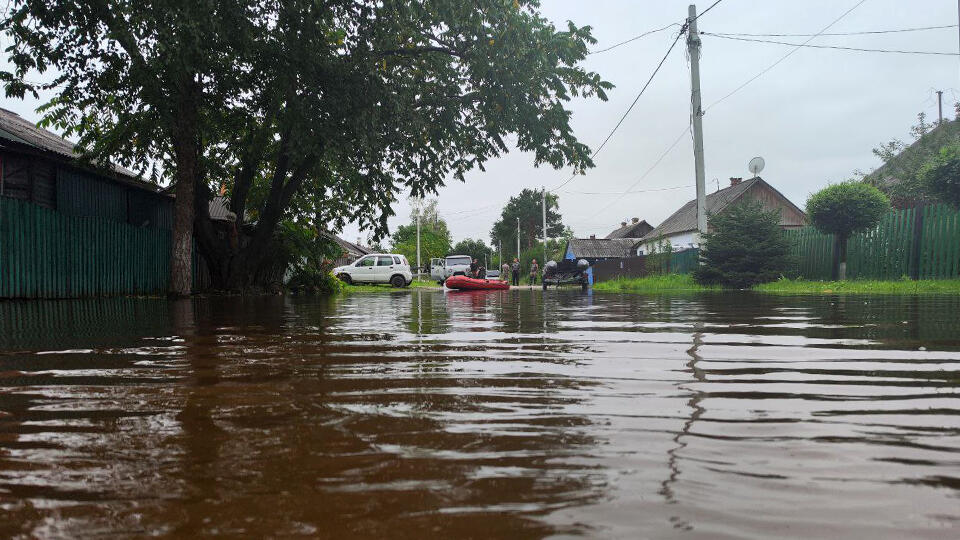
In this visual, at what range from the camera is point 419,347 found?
3.98m

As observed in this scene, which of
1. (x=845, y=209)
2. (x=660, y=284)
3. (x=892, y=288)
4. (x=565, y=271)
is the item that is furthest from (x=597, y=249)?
(x=892, y=288)

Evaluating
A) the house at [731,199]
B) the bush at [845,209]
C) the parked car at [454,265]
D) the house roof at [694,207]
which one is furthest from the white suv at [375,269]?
the bush at [845,209]

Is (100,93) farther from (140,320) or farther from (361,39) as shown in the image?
(140,320)

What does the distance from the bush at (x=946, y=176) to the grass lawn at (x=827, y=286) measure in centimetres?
267

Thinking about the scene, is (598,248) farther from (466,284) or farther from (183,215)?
(183,215)

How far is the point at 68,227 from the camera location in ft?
43.3

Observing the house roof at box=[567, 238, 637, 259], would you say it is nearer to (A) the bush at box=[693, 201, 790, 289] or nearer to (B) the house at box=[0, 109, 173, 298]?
(A) the bush at box=[693, 201, 790, 289]

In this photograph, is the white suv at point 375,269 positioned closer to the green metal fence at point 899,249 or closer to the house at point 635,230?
the green metal fence at point 899,249

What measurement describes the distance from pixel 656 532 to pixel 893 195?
4178 cm

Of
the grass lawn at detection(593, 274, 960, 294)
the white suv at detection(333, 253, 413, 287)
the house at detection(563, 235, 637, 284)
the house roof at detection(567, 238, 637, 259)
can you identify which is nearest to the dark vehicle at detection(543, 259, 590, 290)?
the grass lawn at detection(593, 274, 960, 294)

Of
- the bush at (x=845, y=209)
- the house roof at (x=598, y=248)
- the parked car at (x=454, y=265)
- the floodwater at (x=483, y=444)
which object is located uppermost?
the house roof at (x=598, y=248)

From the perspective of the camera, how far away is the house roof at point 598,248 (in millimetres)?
61875

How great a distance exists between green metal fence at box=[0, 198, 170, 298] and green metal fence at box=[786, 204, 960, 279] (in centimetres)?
1890

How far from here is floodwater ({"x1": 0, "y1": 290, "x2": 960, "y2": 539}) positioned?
1198mm
